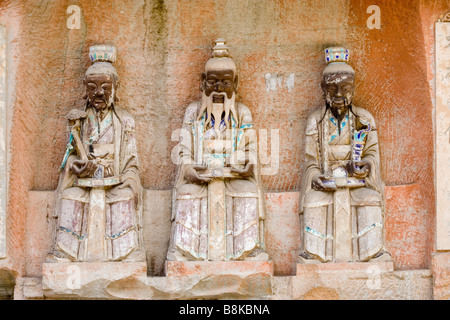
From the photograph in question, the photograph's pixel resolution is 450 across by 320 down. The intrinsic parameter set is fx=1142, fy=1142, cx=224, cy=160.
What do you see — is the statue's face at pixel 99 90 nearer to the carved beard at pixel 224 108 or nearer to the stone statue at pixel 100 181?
the stone statue at pixel 100 181

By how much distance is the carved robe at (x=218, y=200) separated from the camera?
1055 centimetres

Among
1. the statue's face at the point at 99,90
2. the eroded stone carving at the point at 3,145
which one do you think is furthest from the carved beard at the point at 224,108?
the eroded stone carving at the point at 3,145

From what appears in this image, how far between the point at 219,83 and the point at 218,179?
0.94m

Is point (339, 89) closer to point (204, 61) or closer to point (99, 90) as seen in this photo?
point (204, 61)

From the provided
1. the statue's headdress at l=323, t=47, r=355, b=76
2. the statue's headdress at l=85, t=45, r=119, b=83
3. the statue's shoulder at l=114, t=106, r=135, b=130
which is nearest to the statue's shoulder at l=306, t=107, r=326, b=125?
the statue's headdress at l=323, t=47, r=355, b=76

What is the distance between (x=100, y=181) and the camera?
10.7m

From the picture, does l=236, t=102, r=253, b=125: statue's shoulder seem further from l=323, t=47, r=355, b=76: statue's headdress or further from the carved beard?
l=323, t=47, r=355, b=76: statue's headdress

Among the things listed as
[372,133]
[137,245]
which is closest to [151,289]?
[137,245]

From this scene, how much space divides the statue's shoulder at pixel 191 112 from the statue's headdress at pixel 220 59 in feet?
1.22

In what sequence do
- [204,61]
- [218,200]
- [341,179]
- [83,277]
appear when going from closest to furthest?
[83,277]
[218,200]
[341,179]
[204,61]

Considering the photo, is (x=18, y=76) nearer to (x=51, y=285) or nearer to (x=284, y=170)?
(x=51, y=285)

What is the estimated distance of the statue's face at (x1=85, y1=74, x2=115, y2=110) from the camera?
1086cm

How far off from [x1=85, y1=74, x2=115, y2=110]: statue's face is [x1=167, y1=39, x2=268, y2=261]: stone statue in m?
0.78

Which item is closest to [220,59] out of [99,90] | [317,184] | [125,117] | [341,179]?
[125,117]
